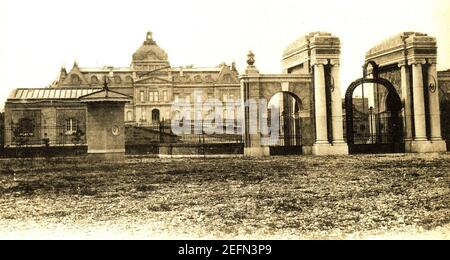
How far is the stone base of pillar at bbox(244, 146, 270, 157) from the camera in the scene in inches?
919

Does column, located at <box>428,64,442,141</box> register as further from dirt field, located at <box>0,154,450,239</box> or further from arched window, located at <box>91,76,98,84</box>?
arched window, located at <box>91,76,98,84</box>

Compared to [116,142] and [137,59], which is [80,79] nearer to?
[137,59]

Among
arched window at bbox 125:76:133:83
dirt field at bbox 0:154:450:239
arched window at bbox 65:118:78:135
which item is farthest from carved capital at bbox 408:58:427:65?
arched window at bbox 125:76:133:83

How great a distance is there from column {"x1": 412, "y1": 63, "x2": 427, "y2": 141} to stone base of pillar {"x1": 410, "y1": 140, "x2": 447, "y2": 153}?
0.30 meters

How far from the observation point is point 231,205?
8.43m

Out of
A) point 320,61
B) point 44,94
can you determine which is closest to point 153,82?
point 44,94

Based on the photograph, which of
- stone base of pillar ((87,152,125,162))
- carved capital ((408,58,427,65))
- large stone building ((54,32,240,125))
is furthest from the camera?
large stone building ((54,32,240,125))

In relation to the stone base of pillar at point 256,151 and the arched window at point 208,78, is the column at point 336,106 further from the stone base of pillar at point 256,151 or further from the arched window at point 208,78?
the arched window at point 208,78

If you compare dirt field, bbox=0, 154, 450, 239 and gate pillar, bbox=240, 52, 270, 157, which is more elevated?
gate pillar, bbox=240, 52, 270, 157

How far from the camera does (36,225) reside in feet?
23.2

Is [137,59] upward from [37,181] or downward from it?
upward

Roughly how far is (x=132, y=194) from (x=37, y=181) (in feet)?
13.2

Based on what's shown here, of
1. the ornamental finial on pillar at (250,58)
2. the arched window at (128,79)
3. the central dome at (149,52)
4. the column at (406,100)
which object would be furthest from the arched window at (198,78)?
the column at (406,100)

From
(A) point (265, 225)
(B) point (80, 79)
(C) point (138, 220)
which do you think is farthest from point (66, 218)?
(B) point (80, 79)
